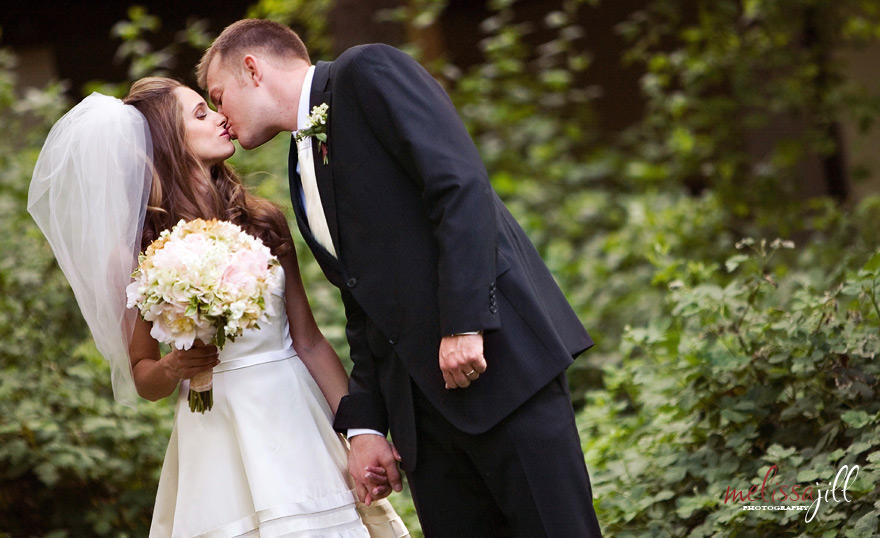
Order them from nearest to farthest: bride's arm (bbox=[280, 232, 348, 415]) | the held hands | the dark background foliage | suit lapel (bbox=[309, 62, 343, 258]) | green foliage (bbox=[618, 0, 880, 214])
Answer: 1. the held hands
2. suit lapel (bbox=[309, 62, 343, 258])
3. bride's arm (bbox=[280, 232, 348, 415])
4. the dark background foliage
5. green foliage (bbox=[618, 0, 880, 214])

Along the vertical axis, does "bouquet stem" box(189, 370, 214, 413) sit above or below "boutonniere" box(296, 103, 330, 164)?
below

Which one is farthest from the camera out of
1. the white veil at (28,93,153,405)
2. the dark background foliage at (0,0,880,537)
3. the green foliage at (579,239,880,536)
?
the dark background foliage at (0,0,880,537)

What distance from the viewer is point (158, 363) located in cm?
279

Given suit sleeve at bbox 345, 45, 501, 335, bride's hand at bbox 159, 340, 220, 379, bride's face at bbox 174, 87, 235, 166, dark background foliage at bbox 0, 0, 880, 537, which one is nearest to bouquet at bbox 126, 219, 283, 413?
bride's hand at bbox 159, 340, 220, 379

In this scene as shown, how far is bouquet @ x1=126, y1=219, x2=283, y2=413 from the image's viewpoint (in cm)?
248

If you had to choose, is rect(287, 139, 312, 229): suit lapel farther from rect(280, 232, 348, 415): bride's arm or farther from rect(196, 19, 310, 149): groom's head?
rect(280, 232, 348, 415): bride's arm

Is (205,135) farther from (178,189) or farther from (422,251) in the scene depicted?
(422,251)

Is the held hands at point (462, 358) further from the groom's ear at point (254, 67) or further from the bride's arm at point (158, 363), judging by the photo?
the groom's ear at point (254, 67)

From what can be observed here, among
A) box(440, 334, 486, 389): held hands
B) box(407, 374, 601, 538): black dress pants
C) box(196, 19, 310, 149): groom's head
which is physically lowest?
box(407, 374, 601, 538): black dress pants

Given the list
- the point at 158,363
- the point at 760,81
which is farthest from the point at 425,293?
the point at 760,81

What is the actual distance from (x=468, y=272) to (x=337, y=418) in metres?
0.65

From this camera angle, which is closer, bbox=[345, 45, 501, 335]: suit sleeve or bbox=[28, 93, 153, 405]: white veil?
bbox=[345, 45, 501, 335]: suit sleeve

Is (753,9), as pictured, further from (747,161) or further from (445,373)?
(445,373)

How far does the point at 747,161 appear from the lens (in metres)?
6.95
